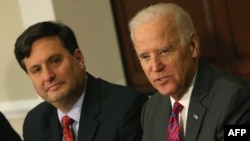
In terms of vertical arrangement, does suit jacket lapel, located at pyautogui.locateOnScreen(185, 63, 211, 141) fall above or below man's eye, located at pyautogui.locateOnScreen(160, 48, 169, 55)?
below

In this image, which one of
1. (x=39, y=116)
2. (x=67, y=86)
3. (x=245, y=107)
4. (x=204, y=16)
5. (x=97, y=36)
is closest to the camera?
(x=245, y=107)

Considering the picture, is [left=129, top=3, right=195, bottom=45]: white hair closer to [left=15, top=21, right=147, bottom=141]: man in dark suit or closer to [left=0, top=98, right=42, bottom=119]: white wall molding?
[left=15, top=21, right=147, bottom=141]: man in dark suit

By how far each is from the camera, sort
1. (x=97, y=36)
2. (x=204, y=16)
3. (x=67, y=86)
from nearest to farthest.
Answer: (x=67, y=86), (x=204, y=16), (x=97, y=36)

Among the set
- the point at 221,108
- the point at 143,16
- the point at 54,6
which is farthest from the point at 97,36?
the point at 221,108

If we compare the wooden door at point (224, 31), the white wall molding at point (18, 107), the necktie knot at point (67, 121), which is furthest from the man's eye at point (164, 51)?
the white wall molding at point (18, 107)

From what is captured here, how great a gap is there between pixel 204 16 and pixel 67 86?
84 cm

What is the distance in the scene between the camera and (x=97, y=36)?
2.56 meters

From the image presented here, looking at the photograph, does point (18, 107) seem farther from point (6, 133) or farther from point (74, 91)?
point (74, 91)

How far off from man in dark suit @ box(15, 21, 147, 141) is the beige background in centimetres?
49

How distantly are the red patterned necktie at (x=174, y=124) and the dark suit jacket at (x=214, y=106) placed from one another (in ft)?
0.16

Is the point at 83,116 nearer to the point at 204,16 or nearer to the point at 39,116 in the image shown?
the point at 39,116

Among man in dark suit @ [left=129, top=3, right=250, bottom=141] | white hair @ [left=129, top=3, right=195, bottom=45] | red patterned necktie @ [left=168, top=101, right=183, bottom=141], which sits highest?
white hair @ [left=129, top=3, right=195, bottom=45]

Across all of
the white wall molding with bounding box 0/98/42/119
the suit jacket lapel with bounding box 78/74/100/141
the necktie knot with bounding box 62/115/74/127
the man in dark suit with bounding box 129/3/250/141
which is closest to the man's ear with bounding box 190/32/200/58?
the man in dark suit with bounding box 129/3/250/141

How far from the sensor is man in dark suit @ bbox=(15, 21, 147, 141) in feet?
6.09
